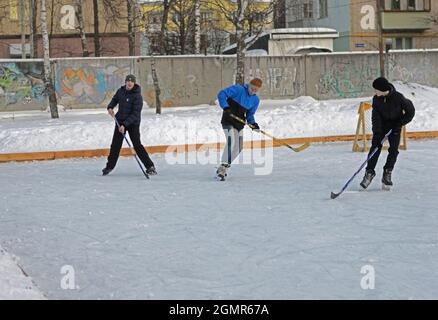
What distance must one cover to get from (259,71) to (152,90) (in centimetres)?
433

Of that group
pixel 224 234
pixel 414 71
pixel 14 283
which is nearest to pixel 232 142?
pixel 224 234

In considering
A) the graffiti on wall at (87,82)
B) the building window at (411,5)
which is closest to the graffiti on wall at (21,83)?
the graffiti on wall at (87,82)

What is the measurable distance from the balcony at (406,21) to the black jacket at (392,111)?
32.5 meters

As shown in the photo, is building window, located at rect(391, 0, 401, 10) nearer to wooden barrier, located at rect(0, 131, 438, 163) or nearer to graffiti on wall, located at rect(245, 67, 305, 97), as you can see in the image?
graffiti on wall, located at rect(245, 67, 305, 97)

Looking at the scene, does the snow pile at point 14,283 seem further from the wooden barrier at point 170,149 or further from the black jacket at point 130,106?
the wooden barrier at point 170,149

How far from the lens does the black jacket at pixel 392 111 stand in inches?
382

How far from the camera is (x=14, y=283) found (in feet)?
17.4

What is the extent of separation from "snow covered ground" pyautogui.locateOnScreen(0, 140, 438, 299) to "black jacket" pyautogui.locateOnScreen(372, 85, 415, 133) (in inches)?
33.2

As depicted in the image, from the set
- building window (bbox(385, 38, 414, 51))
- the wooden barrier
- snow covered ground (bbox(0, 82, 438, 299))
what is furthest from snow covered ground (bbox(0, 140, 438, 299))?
building window (bbox(385, 38, 414, 51))

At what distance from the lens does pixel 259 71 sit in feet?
98.9

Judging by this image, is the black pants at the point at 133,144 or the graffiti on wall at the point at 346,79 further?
the graffiti on wall at the point at 346,79

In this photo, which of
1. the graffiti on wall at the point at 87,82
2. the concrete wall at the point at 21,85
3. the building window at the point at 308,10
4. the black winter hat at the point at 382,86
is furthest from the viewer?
the building window at the point at 308,10

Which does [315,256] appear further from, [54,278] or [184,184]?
[184,184]
